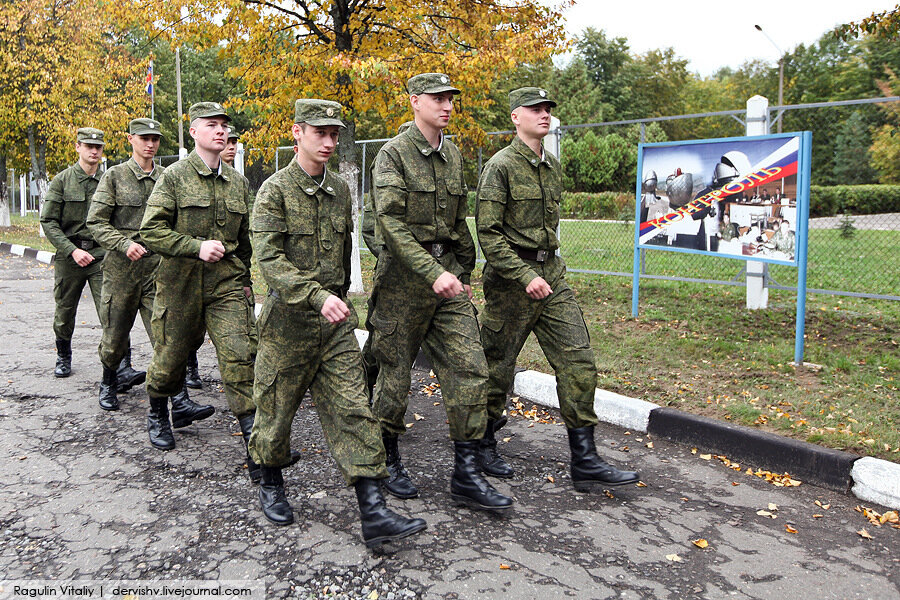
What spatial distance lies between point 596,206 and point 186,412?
10.9m

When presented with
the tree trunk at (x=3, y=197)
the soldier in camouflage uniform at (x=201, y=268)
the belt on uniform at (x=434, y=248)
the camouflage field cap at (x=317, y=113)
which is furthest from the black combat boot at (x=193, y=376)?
the tree trunk at (x=3, y=197)

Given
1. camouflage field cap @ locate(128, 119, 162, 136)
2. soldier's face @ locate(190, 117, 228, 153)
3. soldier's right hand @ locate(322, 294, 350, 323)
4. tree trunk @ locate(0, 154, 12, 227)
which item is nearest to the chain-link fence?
camouflage field cap @ locate(128, 119, 162, 136)

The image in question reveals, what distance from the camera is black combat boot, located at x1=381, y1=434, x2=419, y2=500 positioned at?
423 cm

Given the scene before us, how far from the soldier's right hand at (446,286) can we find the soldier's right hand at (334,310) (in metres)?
0.55

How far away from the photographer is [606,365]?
6707 mm

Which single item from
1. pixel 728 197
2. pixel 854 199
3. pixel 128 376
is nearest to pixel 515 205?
pixel 728 197

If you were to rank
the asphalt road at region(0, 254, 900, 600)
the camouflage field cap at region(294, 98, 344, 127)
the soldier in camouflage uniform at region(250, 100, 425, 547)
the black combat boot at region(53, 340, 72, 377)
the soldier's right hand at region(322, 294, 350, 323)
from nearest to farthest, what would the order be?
the asphalt road at region(0, 254, 900, 600), the soldier's right hand at region(322, 294, 350, 323), the soldier in camouflage uniform at region(250, 100, 425, 547), the camouflage field cap at region(294, 98, 344, 127), the black combat boot at region(53, 340, 72, 377)

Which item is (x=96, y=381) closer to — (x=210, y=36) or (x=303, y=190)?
(x=303, y=190)

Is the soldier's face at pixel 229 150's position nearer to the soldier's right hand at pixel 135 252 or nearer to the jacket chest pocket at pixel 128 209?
the jacket chest pocket at pixel 128 209

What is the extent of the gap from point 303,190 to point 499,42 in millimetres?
6218

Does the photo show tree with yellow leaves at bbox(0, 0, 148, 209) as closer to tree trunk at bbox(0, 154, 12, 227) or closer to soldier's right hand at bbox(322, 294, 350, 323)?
tree trunk at bbox(0, 154, 12, 227)

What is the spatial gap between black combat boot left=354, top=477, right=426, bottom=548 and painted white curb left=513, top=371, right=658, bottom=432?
2.00 meters

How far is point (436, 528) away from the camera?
3848mm

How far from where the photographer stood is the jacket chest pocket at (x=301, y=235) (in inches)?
151
